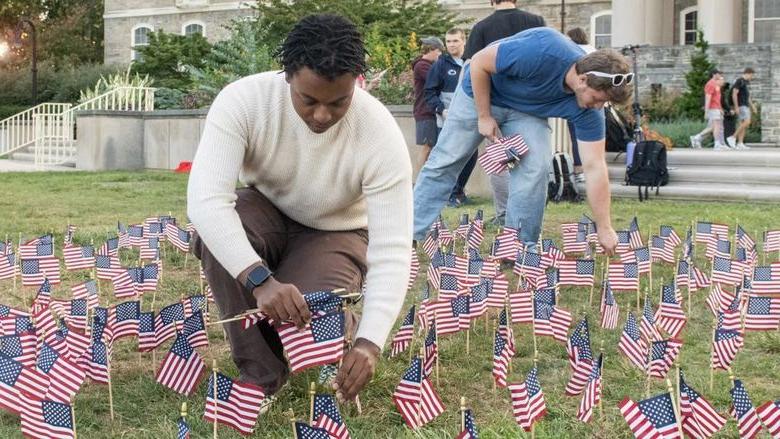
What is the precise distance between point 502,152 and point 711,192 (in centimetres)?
643

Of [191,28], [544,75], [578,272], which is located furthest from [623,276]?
[191,28]

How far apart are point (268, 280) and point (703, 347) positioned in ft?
7.24

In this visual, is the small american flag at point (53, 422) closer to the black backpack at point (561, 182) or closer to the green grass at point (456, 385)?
the green grass at point (456, 385)

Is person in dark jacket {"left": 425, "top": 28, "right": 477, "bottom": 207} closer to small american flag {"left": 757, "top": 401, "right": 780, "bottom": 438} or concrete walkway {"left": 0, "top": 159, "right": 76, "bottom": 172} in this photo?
small american flag {"left": 757, "top": 401, "right": 780, "bottom": 438}

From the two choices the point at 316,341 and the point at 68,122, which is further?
the point at 68,122

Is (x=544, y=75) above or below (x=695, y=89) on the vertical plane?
below

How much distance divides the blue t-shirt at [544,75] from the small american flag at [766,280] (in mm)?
1028

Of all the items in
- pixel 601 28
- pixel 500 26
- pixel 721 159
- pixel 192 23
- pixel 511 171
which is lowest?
pixel 511 171

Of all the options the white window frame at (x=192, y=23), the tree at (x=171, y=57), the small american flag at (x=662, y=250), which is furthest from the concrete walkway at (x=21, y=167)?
the white window frame at (x=192, y=23)

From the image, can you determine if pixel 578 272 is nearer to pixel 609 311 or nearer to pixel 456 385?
pixel 609 311

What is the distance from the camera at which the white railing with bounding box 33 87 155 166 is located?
19328mm

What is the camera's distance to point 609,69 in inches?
209

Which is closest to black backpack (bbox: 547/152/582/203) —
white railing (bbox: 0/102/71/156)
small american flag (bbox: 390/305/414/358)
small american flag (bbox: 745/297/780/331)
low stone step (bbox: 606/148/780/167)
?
low stone step (bbox: 606/148/780/167)

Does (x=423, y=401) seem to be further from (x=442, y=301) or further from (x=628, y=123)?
(x=628, y=123)
